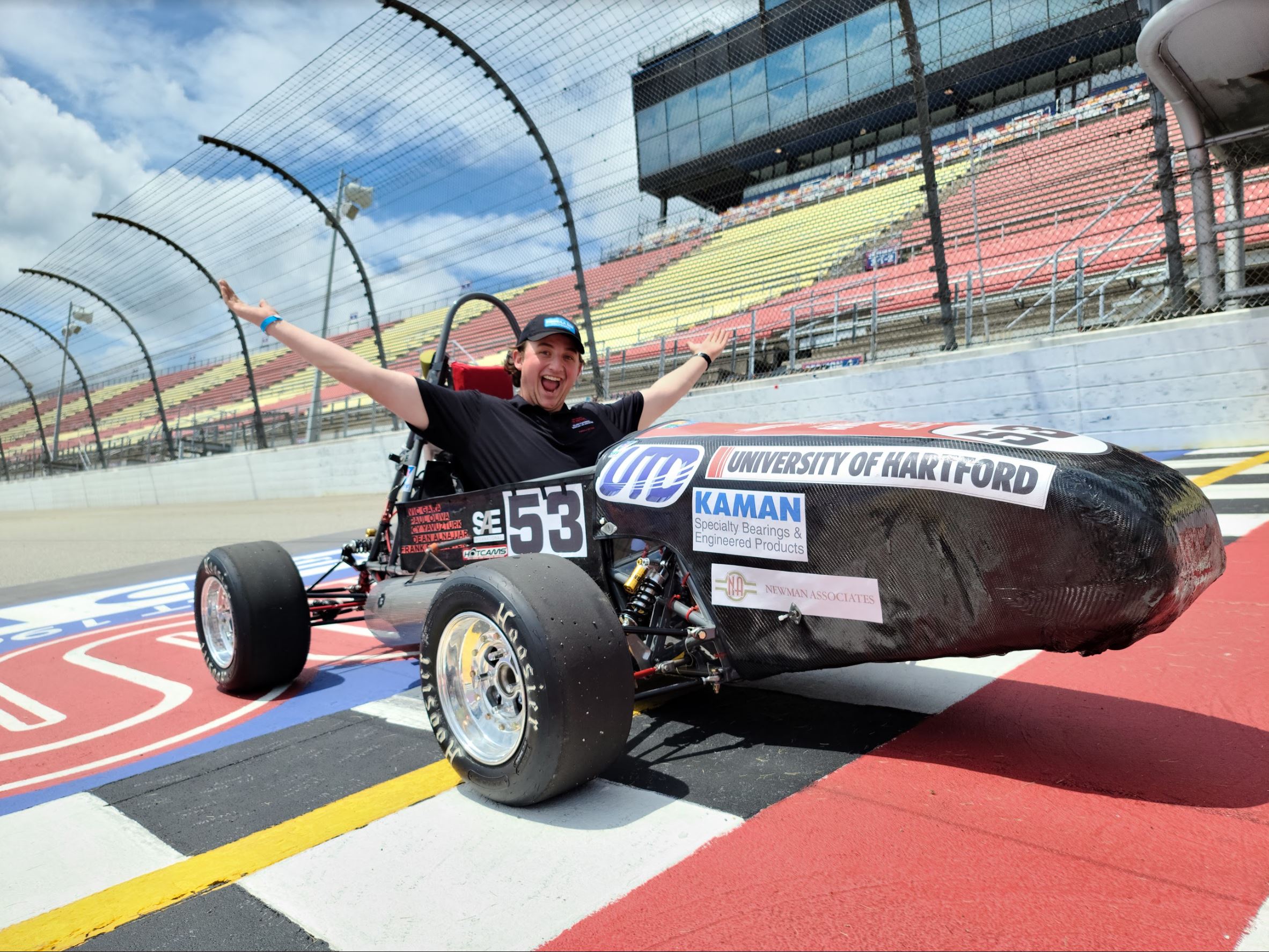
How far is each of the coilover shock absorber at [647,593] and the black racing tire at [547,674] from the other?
30cm

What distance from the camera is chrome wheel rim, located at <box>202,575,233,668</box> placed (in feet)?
11.2

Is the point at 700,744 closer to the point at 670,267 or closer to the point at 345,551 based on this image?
the point at 345,551

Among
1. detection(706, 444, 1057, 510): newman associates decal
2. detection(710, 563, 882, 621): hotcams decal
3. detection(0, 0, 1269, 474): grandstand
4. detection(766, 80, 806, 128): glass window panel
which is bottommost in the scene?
Result: detection(710, 563, 882, 621): hotcams decal

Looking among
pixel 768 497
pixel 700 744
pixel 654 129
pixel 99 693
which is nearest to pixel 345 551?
pixel 99 693

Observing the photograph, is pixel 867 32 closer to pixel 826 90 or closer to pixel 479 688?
pixel 826 90

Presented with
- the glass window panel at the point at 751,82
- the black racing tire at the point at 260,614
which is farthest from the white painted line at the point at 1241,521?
the glass window panel at the point at 751,82

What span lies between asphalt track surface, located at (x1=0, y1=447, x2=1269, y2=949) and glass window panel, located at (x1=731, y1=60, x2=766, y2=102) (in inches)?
1074

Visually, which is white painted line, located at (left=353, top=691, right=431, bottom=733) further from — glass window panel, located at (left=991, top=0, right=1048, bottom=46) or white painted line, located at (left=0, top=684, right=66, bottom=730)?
glass window panel, located at (left=991, top=0, right=1048, bottom=46)

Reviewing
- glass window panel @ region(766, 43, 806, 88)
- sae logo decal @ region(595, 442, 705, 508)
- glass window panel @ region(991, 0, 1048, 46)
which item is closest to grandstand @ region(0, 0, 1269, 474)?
glass window panel @ region(766, 43, 806, 88)

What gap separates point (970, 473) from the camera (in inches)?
69.4

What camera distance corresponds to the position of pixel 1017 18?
20.4m

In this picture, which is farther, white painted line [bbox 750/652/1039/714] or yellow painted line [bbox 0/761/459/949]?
white painted line [bbox 750/652/1039/714]

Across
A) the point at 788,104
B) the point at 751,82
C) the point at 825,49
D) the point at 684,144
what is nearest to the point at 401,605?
the point at 825,49

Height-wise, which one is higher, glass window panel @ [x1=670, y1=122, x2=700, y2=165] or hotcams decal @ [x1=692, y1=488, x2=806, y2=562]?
glass window panel @ [x1=670, y1=122, x2=700, y2=165]
